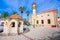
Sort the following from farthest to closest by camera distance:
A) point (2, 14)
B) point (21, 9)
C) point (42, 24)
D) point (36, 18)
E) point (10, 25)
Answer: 1. point (2, 14)
2. point (21, 9)
3. point (36, 18)
4. point (42, 24)
5. point (10, 25)

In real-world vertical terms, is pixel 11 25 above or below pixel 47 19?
below

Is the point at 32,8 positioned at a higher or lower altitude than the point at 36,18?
higher

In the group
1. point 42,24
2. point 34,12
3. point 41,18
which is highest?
point 34,12

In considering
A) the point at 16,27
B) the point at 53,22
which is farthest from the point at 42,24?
the point at 16,27

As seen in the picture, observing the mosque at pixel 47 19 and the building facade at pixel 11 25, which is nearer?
the building facade at pixel 11 25

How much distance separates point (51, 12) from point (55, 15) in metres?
1.33

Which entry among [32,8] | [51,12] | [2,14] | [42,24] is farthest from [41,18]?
[2,14]

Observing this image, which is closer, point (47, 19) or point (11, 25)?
point (11, 25)

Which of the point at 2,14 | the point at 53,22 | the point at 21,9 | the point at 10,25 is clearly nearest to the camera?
the point at 10,25

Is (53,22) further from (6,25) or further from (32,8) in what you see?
(6,25)

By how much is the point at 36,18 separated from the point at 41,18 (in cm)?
236

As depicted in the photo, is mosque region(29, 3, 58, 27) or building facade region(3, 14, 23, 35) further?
mosque region(29, 3, 58, 27)

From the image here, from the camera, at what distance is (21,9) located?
4231 cm

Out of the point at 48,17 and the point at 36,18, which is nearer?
the point at 48,17
